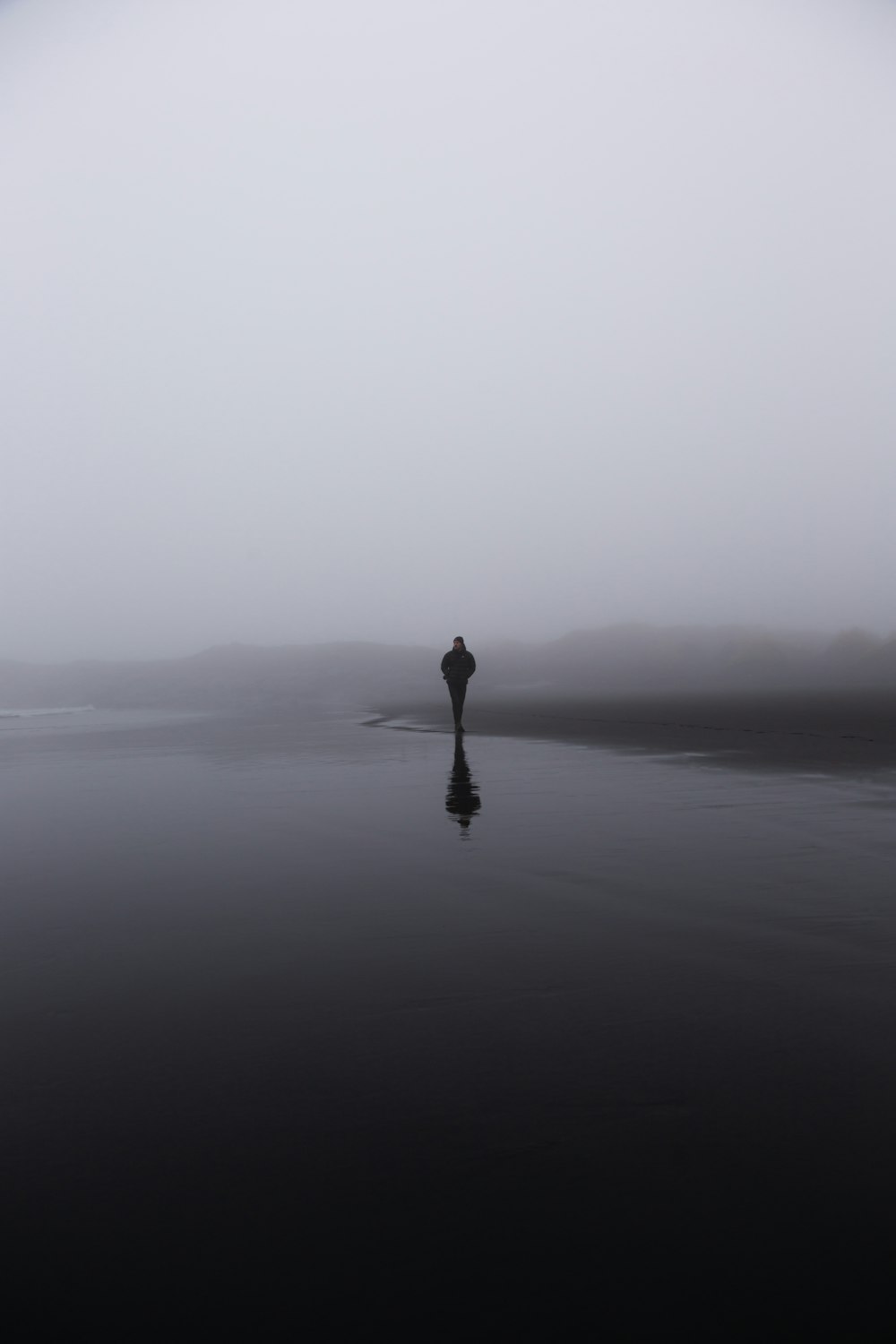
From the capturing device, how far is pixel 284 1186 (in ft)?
9.00

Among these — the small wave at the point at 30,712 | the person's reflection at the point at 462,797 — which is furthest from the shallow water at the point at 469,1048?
the small wave at the point at 30,712

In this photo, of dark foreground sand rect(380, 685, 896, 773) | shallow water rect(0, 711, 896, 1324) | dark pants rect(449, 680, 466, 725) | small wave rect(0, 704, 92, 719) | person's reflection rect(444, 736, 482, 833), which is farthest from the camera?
small wave rect(0, 704, 92, 719)

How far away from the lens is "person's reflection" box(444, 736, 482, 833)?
963 centimetres

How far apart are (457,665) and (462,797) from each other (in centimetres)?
1113

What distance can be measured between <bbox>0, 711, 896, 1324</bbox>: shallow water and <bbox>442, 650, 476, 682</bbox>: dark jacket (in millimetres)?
13650

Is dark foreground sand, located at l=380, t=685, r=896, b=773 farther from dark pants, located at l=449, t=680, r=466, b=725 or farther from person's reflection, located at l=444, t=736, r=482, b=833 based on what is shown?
person's reflection, located at l=444, t=736, r=482, b=833

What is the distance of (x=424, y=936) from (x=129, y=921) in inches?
78.8

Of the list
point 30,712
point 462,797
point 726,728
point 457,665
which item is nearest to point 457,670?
point 457,665

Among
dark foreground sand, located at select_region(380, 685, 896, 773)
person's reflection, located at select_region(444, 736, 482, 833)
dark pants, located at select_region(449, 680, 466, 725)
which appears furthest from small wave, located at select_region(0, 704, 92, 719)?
person's reflection, located at select_region(444, 736, 482, 833)

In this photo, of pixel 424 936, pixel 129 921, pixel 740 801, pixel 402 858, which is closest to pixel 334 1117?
pixel 424 936

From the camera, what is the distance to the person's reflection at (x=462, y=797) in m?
9.63

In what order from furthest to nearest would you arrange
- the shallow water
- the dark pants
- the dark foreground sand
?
the dark pants, the dark foreground sand, the shallow water

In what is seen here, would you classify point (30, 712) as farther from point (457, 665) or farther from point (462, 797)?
point (462, 797)

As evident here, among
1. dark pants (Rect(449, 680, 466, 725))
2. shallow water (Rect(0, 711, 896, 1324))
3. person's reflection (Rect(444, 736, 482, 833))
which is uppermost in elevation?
dark pants (Rect(449, 680, 466, 725))
